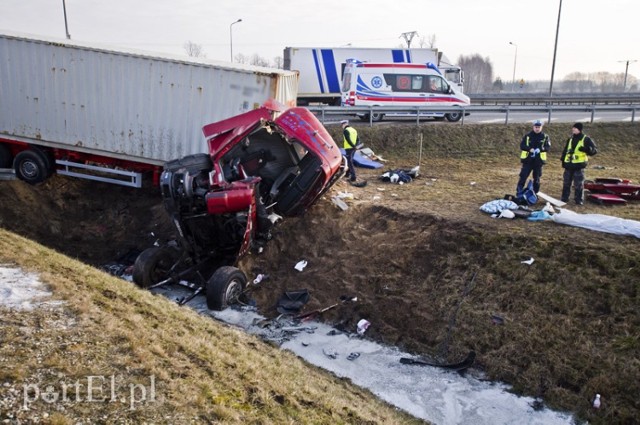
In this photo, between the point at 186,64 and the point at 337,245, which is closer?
the point at 337,245

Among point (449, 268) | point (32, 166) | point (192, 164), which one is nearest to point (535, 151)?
point (449, 268)

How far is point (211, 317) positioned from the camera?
7797mm

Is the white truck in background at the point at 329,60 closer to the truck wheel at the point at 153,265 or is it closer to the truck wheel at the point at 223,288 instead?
the truck wheel at the point at 153,265

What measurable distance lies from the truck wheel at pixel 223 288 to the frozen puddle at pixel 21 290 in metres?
2.83

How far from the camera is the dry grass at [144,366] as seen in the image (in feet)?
12.5

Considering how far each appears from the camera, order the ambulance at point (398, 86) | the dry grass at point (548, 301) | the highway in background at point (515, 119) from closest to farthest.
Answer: the dry grass at point (548, 301), the highway in background at point (515, 119), the ambulance at point (398, 86)

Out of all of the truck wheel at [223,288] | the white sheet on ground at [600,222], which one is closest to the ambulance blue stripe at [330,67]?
the white sheet on ground at [600,222]

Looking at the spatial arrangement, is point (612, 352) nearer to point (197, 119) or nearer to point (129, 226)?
point (197, 119)

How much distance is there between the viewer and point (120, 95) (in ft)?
36.0

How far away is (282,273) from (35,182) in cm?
632

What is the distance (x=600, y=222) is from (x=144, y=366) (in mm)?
7077

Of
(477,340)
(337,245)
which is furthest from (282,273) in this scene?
(477,340)

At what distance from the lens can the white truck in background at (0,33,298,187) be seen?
10.7m

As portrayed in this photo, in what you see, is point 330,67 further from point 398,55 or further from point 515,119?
point 515,119
